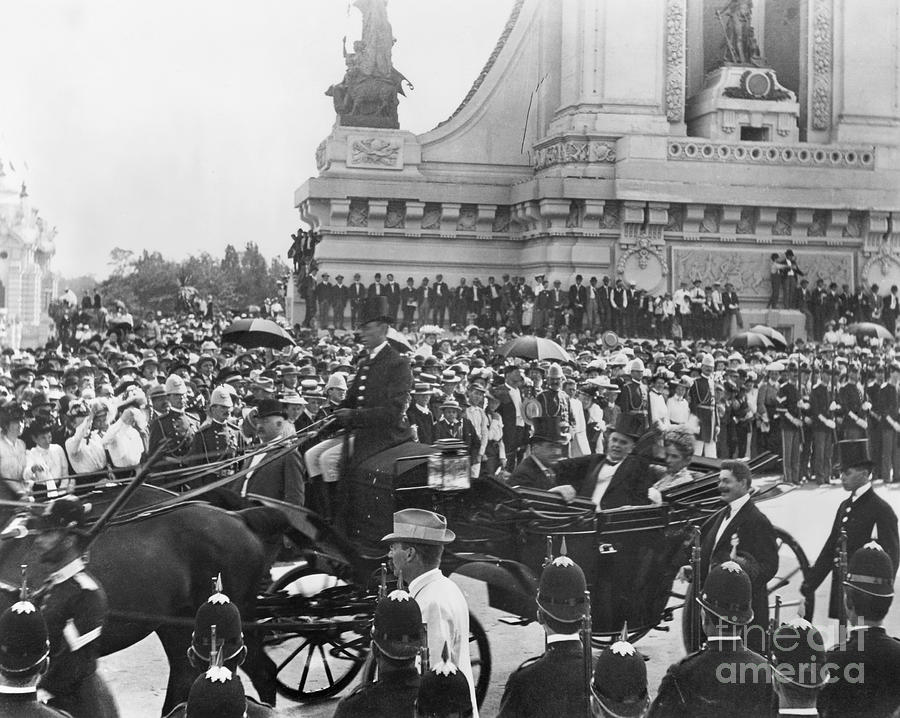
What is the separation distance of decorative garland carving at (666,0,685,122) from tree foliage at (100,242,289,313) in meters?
13.8

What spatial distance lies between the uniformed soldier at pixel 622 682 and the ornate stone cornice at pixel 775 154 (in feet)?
84.1

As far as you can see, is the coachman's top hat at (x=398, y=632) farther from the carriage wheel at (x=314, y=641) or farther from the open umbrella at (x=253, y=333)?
the open umbrella at (x=253, y=333)

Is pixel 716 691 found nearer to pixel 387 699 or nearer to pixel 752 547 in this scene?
pixel 387 699

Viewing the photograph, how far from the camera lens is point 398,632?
11.5 ft

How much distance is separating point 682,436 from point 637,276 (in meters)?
20.7

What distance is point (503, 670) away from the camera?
7223 mm

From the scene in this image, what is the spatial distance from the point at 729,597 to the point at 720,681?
35 cm

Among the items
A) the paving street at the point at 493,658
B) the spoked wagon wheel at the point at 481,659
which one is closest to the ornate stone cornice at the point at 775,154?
the paving street at the point at 493,658

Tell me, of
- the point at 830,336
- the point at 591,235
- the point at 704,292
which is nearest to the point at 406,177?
the point at 591,235

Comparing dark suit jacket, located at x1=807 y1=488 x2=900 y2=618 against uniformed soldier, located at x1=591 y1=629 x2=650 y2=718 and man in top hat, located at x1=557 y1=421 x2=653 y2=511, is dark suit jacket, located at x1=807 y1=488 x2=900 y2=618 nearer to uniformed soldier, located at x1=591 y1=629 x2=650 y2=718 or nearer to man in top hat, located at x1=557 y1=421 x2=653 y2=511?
man in top hat, located at x1=557 y1=421 x2=653 y2=511

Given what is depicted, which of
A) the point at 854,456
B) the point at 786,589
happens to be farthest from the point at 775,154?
the point at 854,456

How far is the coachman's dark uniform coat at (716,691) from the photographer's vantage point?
3.77 meters

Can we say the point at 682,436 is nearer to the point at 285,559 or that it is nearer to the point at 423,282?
the point at 285,559

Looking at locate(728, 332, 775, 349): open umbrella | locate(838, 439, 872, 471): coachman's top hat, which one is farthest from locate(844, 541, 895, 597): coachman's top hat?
locate(728, 332, 775, 349): open umbrella
